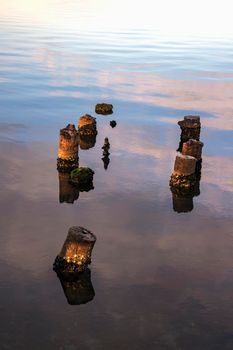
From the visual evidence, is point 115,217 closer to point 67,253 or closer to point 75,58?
point 67,253

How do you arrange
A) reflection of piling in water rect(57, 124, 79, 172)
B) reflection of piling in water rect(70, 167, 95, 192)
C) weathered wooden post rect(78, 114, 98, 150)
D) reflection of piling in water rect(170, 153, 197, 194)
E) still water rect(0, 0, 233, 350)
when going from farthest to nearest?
weathered wooden post rect(78, 114, 98, 150)
reflection of piling in water rect(70, 167, 95, 192)
reflection of piling in water rect(57, 124, 79, 172)
reflection of piling in water rect(170, 153, 197, 194)
still water rect(0, 0, 233, 350)

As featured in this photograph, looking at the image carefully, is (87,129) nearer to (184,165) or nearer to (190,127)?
(190,127)

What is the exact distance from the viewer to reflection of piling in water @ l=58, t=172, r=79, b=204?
92.1 ft

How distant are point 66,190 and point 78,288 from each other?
985cm

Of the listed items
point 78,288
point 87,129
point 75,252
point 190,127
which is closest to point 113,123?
point 87,129

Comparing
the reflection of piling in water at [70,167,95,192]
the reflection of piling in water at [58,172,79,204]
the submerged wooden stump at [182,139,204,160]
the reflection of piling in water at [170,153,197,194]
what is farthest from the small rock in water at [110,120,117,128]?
the reflection of piling in water at [170,153,197,194]

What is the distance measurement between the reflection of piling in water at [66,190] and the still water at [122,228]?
0.33 metres

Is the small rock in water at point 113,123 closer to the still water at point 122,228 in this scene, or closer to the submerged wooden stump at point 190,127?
the still water at point 122,228

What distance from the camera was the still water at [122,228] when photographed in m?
17.9

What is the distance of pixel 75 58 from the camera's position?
3302 inches

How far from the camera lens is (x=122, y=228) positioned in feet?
82.3

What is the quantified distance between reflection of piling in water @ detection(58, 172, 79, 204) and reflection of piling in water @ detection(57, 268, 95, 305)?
785 cm

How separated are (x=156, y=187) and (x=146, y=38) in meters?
101

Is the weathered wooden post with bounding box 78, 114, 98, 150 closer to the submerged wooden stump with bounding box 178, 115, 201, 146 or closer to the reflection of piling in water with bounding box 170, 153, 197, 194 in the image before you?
the submerged wooden stump with bounding box 178, 115, 201, 146
